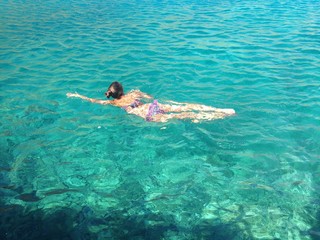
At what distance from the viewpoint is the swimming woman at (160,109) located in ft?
21.3

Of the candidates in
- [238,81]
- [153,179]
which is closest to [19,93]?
[153,179]

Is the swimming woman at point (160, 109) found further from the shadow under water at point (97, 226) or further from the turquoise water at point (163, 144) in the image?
the shadow under water at point (97, 226)

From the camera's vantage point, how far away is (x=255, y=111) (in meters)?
6.83

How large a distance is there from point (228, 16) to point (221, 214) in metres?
14.5

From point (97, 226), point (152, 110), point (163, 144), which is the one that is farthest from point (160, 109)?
point (97, 226)

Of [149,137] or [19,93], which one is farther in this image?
[19,93]

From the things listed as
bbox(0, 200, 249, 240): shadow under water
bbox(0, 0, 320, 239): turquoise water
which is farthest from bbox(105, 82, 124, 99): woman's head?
bbox(0, 200, 249, 240): shadow under water

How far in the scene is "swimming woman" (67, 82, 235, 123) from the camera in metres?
6.48

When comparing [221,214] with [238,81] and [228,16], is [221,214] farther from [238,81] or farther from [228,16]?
[228,16]

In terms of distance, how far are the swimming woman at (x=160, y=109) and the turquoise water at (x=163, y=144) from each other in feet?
0.66

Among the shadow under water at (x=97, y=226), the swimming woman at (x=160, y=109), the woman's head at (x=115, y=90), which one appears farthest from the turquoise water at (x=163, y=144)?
the woman's head at (x=115, y=90)

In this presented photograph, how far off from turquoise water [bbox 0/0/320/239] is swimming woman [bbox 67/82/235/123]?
7.9 inches

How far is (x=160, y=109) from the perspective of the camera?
21.8 ft

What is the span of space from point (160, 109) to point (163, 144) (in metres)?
1.11
